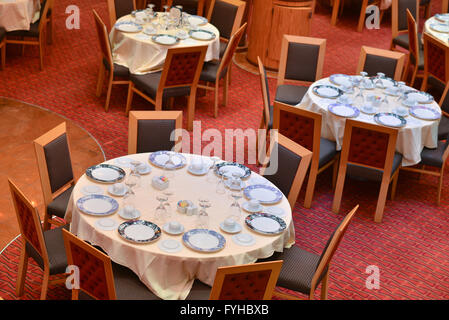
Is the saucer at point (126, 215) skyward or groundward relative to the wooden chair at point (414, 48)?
groundward

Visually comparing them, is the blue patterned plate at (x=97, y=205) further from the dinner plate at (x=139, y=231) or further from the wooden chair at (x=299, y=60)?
the wooden chair at (x=299, y=60)

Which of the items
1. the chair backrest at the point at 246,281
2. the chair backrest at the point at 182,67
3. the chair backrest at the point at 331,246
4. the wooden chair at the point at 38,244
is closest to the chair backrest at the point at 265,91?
the chair backrest at the point at 182,67

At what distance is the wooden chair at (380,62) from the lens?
6930 mm

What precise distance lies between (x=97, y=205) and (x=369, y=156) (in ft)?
8.32

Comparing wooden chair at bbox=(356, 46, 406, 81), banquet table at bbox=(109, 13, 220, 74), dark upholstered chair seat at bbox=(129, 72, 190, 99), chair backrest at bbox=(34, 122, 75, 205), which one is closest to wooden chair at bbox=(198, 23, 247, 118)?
banquet table at bbox=(109, 13, 220, 74)

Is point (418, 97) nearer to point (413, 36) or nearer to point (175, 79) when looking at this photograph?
point (413, 36)

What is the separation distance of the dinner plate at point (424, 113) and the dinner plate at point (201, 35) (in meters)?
2.49

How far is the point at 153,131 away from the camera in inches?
202

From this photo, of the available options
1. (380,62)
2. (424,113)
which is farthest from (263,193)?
(380,62)

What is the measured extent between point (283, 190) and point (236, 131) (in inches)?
86.2

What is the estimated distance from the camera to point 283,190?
4.92 metres

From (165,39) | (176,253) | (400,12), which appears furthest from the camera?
(400,12)

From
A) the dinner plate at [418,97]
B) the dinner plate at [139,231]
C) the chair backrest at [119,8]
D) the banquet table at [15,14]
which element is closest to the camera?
the dinner plate at [139,231]

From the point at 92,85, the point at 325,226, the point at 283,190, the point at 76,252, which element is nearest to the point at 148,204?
the point at 76,252
